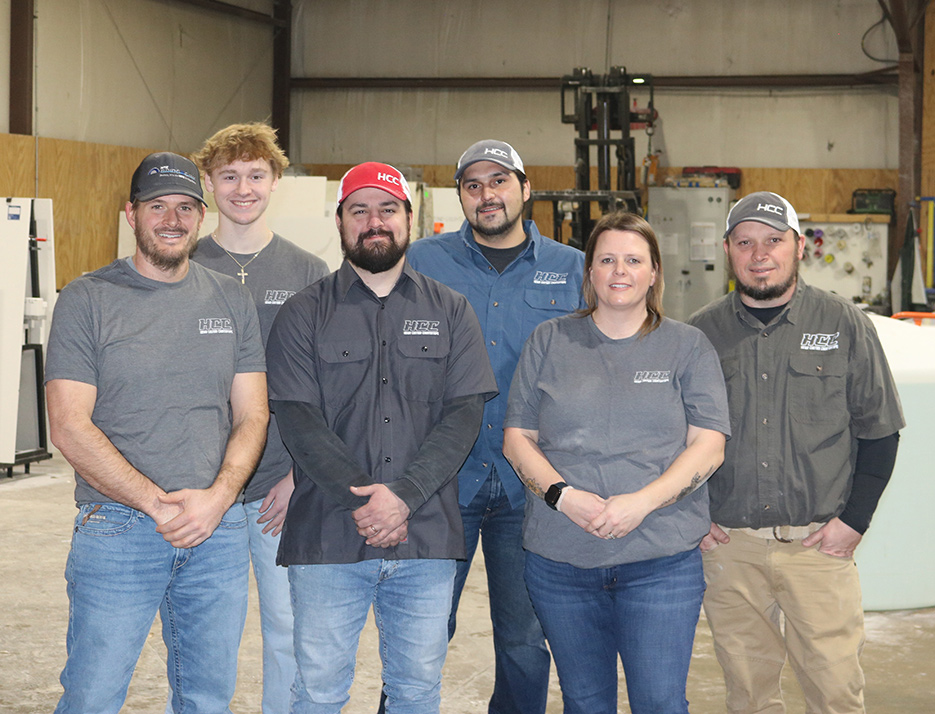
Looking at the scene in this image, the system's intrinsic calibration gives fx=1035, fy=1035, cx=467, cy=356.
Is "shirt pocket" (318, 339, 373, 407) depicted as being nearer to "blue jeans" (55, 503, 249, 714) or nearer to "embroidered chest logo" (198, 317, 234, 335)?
"embroidered chest logo" (198, 317, 234, 335)

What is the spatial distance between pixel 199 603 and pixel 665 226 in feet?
38.4

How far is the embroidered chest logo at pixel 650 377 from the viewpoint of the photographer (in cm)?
268

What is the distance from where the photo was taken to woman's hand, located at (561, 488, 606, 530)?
258cm

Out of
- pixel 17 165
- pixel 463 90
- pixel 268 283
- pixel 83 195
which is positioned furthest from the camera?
pixel 463 90

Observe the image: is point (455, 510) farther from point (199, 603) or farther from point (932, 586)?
point (932, 586)

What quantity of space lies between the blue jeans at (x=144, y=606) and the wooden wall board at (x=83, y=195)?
399 inches

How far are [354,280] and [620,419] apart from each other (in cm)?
80

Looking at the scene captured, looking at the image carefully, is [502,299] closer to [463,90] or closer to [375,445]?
[375,445]

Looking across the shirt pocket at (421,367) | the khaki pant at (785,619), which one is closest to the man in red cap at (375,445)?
the shirt pocket at (421,367)

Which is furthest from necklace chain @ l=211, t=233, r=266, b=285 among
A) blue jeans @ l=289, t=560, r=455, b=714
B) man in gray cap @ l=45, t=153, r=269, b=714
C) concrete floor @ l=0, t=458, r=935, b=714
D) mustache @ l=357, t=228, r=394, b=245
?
concrete floor @ l=0, t=458, r=935, b=714

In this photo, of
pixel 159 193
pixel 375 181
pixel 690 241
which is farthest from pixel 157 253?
pixel 690 241

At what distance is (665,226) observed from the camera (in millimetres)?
13695

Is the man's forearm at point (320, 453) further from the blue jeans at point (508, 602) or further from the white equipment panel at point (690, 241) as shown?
the white equipment panel at point (690, 241)

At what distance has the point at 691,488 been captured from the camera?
265 cm
